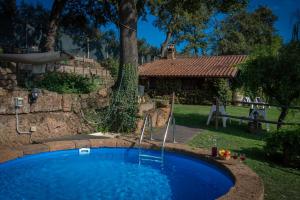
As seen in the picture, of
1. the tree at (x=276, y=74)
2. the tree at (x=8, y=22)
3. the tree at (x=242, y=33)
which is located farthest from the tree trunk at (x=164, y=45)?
the tree at (x=276, y=74)

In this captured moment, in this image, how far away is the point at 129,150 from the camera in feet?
26.7

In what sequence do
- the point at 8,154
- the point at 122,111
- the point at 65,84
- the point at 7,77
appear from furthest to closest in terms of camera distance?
the point at 7,77 → the point at 65,84 → the point at 122,111 → the point at 8,154

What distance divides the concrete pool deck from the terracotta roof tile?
1498 centimetres

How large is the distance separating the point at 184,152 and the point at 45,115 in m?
4.18

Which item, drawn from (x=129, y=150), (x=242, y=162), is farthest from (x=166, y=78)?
(x=242, y=162)

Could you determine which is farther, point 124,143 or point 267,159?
point 124,143

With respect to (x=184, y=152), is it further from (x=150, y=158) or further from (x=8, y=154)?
(x=8, y=154)

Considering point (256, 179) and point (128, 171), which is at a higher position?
point (256, 179)

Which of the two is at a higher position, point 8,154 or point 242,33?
point 242,33

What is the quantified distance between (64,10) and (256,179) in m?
14.8

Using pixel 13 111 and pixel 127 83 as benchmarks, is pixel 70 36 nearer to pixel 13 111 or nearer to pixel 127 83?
pixel 127 83

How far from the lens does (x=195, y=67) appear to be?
24891mm

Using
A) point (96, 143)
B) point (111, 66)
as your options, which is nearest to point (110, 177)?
point (96, 143)

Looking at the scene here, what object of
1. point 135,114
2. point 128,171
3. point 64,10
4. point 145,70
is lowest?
point 128,171
